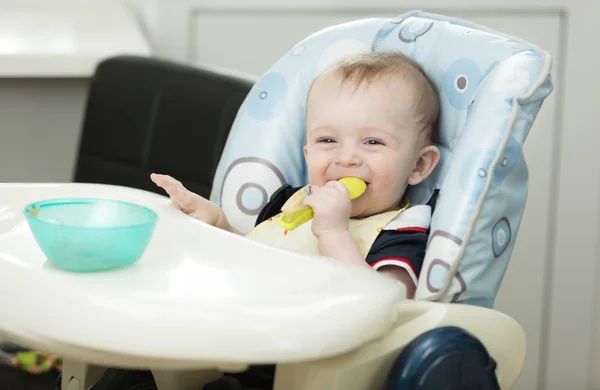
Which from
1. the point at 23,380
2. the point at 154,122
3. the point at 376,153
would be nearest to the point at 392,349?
the point at 376,153

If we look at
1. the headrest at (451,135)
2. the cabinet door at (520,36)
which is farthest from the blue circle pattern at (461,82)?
the cabinet door at (520,36)

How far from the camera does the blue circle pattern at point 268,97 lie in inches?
44.9

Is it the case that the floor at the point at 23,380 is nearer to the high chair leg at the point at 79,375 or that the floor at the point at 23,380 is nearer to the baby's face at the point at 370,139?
the high chair leg at the point at 79,375

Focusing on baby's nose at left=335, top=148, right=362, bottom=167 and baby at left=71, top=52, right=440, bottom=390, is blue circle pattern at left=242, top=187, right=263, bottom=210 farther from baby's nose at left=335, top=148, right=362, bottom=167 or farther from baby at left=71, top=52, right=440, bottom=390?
baby's nose at left=335, top=148, right=362, bottom=167

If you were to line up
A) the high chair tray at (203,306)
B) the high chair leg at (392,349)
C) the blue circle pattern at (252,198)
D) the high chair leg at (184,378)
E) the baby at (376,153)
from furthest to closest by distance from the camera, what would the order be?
the blue circle pattern at (252,198)
the baby at (376,153)
the high chair leg at (184,378)
the high chair leg at (392,349)
the high chair tray at (203,306)

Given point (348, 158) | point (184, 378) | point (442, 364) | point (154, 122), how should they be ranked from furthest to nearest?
point (154, 122), point (348, 158), point (184, 378), point (442, 364)

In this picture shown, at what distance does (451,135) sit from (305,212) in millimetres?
242

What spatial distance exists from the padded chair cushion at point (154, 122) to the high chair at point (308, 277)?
0.34 meters

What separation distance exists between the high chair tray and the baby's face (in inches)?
10.9

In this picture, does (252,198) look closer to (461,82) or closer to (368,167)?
(368,167)

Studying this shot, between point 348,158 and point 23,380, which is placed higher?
point 348,158

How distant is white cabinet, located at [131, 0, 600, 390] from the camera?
5.37 feet

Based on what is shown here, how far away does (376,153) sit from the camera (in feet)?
3.22

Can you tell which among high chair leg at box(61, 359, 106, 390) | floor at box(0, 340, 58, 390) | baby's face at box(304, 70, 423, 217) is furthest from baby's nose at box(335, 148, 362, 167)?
floor at box(0, 340, 58, 390)
